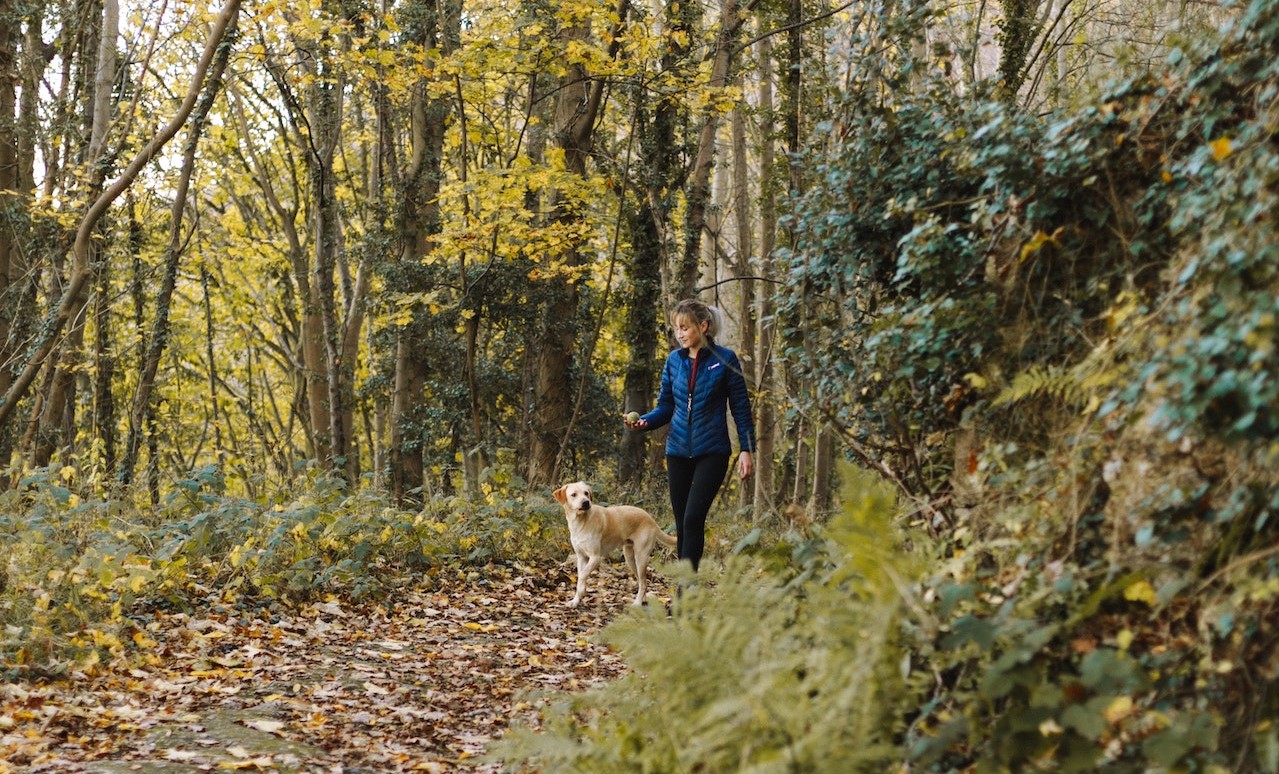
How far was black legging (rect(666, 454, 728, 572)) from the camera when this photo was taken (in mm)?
8039

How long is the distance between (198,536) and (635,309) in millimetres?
8772

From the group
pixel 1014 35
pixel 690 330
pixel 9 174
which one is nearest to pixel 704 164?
pixel 1014 35

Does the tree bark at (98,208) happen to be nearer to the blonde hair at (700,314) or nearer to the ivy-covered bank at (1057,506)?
the blonde hair at (700,314)

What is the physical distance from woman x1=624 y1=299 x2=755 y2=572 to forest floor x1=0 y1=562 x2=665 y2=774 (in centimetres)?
126

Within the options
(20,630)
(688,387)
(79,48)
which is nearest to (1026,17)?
(688,387)

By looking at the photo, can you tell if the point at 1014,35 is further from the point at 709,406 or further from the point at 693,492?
the point at 693,492

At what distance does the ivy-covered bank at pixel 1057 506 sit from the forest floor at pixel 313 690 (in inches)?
53.2

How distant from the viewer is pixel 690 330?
7992mm

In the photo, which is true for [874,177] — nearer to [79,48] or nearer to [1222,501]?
[1222,501]

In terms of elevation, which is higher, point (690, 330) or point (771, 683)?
point (690, 330)

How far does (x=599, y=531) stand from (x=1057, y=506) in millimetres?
5623

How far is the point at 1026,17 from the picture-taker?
1195 centimetres

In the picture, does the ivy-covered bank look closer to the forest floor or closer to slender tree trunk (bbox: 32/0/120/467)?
the forest floor

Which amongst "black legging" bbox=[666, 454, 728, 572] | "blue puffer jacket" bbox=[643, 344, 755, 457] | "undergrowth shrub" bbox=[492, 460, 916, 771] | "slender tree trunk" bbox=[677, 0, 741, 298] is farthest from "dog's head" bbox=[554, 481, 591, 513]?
"slender tree trunk" bbox=[677, 0, 741, 298]
